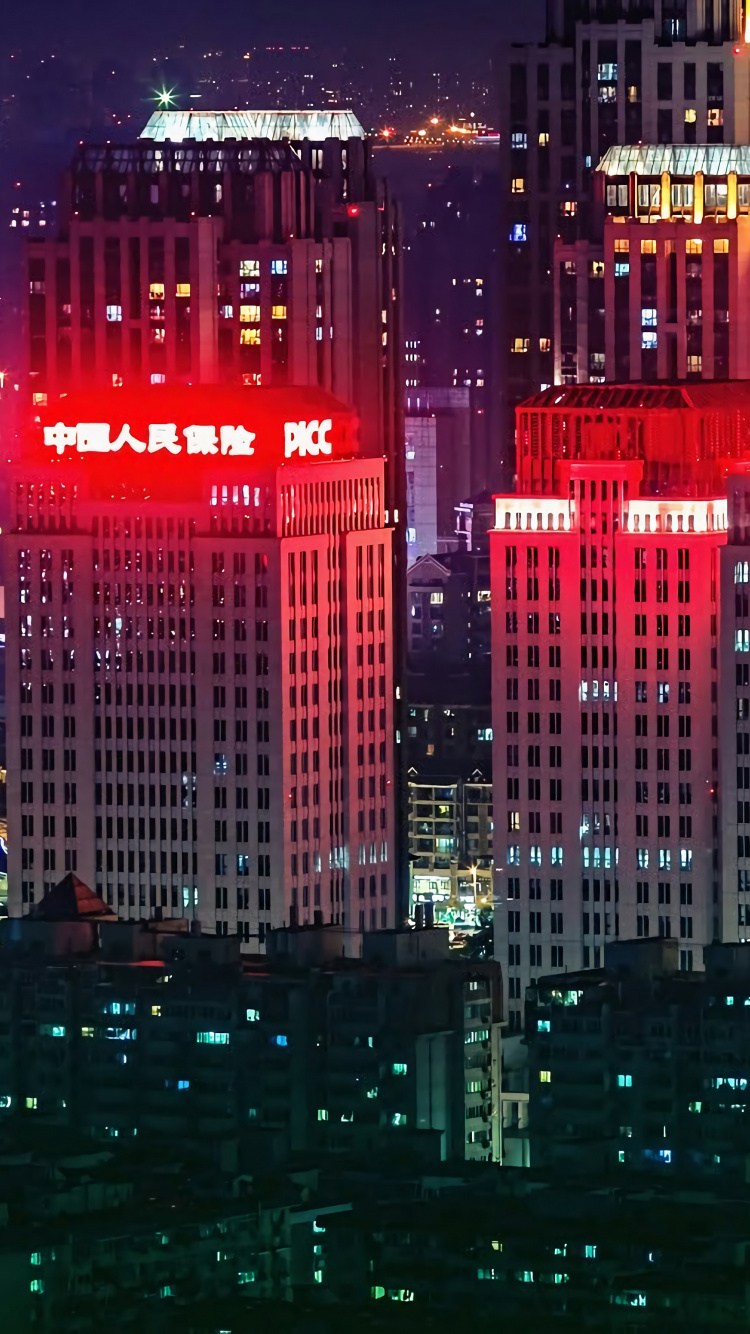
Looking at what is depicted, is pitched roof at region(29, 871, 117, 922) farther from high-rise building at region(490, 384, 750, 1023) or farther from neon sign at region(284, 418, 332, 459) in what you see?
neon sign at region(284, 418, 332, 459)

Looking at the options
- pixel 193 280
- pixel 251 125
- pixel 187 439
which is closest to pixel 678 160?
pixel 251 125

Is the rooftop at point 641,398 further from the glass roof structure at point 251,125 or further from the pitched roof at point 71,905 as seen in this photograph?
the pitched roof at point 71,905

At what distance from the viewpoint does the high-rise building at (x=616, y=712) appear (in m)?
171

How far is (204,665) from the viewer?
17938 cm

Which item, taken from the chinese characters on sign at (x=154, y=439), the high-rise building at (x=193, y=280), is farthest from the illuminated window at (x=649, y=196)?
the chinese characters on sign at (x=154, y=439)

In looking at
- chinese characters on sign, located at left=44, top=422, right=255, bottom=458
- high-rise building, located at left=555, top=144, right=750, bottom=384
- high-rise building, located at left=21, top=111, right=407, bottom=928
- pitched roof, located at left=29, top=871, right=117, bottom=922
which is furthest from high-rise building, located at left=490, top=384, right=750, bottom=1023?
high-rise building, located at left=21, top=111, right=407, bottom=928

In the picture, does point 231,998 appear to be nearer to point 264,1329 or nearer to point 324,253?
point 264,1329

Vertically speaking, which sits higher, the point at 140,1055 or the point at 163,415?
the point at 163,415

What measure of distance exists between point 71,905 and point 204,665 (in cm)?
1508

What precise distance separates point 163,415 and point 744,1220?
172ft

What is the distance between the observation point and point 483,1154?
156m

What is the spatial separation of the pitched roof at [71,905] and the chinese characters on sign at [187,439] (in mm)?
16611

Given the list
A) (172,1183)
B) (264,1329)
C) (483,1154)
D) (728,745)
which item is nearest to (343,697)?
(728,745)

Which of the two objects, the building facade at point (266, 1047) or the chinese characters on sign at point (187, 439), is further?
the chinese characters on sign at point (187, 439)
